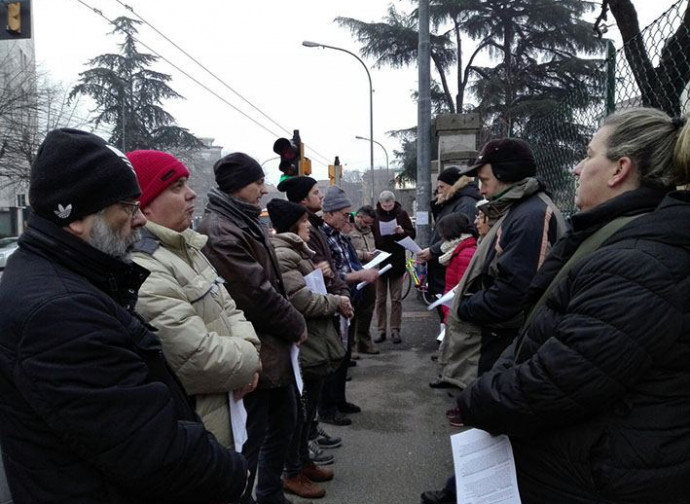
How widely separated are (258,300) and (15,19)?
27.0 feet

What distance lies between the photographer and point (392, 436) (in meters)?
4.34

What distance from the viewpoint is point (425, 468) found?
3760 mm

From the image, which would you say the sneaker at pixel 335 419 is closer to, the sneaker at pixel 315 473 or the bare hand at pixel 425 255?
the sneaker at pixel 315 473

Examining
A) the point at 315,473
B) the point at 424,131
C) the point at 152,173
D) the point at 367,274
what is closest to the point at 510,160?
the point at 152,173

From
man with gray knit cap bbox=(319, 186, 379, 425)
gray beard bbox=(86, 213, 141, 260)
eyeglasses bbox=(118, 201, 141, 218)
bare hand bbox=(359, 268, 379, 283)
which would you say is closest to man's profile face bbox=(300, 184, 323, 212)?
man with gray knit cap bbox=(319, 186, 379, 425)

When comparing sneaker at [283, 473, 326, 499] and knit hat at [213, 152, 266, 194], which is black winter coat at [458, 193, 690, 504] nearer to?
knit hat at [213, 152, 266, 194]

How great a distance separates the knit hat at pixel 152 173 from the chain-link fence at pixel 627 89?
2.25 m

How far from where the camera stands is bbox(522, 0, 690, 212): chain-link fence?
2.81 m

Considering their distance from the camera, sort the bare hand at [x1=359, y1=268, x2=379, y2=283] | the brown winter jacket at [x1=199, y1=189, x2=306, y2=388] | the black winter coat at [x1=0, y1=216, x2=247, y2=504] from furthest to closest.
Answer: the bare hand at [x1=359, y1=268, x2=379, y2=283]
the brown winter jacket at [x1=199, y1=189, x2=306, y2=388]
the black winter coat at [x1=0, y1=216, x2=247, y2=504]

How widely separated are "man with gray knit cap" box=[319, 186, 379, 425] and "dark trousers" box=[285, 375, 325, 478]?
100 centimetres

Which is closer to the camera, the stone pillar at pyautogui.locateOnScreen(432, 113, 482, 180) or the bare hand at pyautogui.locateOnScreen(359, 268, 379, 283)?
the bare hand at pyautogui.locateOnScreen(359, 268, 379, 283)

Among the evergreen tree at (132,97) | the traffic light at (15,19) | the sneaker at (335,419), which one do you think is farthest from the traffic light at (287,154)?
the evergreen tree at (132,97)

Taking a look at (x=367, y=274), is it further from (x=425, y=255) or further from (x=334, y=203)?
(x=425, y=255)

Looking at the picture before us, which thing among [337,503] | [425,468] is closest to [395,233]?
[425,468]
